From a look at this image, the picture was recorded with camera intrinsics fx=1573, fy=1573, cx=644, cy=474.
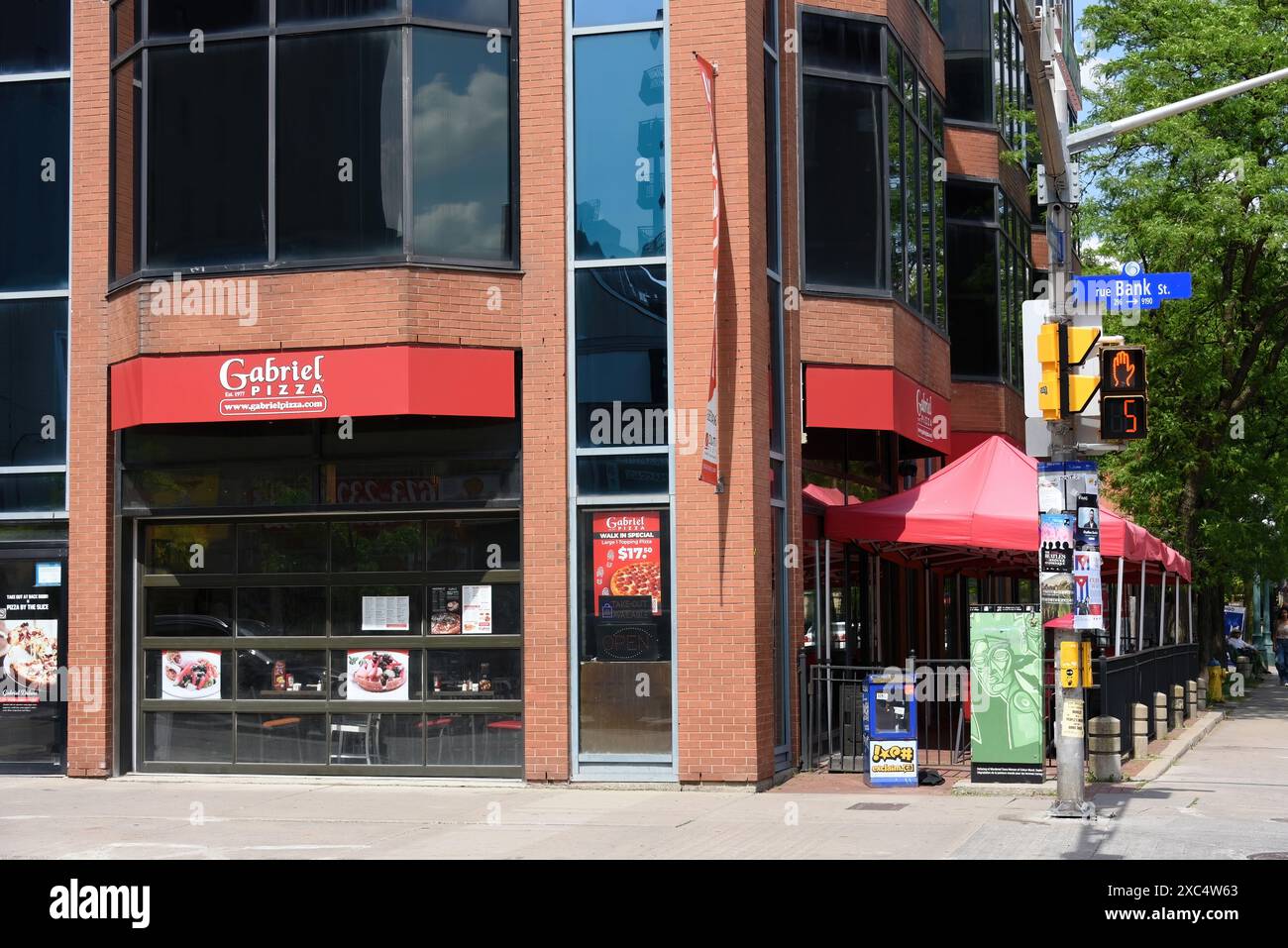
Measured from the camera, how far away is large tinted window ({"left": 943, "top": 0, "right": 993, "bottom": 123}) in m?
27.6

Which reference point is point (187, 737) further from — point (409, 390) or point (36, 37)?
point (36, 37)

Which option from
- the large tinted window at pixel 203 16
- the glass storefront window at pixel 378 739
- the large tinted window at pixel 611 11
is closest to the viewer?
the large tinted window at pixel 611 11

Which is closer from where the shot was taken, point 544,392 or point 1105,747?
point 544,392

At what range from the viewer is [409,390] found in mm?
15461

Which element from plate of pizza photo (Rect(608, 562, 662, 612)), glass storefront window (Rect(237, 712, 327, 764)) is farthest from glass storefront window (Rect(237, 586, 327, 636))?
plate of pizza photo (Rect(608, 562, 662, 612))

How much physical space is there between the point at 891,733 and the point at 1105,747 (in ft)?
7.63

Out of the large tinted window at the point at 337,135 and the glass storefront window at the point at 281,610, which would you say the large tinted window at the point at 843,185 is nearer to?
the large tinted window at the point at 337,135

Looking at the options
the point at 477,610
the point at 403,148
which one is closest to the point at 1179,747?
the point at 477,610

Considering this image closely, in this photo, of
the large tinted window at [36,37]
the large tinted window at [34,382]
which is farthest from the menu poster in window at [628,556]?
the large tinted window at [36,37]

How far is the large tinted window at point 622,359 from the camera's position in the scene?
15711 mm

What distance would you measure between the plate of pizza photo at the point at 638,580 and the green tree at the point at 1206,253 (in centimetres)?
1523

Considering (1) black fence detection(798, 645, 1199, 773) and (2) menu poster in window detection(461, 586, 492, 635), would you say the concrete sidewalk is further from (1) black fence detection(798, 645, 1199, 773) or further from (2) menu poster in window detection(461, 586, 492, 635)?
(2) menu poster in window detection(461, 586, 492, 635)

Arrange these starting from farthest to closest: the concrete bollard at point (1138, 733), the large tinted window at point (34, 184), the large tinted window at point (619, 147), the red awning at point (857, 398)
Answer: the concrete bollard at point (1138, 733)
the red awning at point (857, 398)
the large tinted window at point (34, 184)
the large tinted window at point (619, 147)

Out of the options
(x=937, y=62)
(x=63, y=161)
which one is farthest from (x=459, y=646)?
(x=937, y=62)
